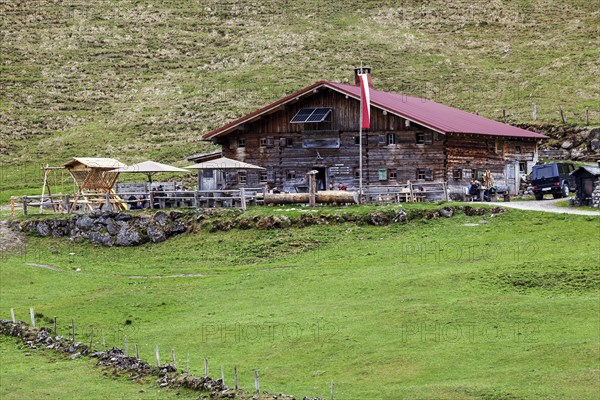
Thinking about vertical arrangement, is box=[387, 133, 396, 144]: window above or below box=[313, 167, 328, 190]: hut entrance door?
above

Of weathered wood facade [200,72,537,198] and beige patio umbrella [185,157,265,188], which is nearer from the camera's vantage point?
beige patio umbrella [185,157,265,188]

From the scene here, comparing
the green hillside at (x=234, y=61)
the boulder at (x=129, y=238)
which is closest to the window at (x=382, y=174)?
the boulder at (x=129, y=238)

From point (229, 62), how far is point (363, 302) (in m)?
94.6

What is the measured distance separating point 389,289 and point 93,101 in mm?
87821

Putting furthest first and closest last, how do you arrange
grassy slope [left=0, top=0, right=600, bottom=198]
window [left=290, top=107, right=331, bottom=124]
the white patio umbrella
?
1. grassy slope [left=0, top=0, right=600, bottom=198]
2. window [left=290, top=107, right=331, bottom=124]
3. the white patio umbrella

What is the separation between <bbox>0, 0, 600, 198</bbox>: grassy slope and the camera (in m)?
110

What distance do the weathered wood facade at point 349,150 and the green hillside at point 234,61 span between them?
27.6 meters

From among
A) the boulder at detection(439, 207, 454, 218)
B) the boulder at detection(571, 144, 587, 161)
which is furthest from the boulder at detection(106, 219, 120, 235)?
the boulder at detection(571, 144, 587, 161)

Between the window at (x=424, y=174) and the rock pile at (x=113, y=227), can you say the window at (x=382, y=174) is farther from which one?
the rock pile at (x=113, y=227)

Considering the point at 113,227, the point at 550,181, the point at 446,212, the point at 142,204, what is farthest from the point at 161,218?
the point at 550,181

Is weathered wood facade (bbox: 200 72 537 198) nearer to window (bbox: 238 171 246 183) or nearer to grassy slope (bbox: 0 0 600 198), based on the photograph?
window (bbox: 238 171 246 183)

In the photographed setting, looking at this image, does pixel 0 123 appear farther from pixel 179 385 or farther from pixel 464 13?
pixel 179 385

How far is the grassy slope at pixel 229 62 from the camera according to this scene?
4343 inches

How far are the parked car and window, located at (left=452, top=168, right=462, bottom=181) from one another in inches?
176
